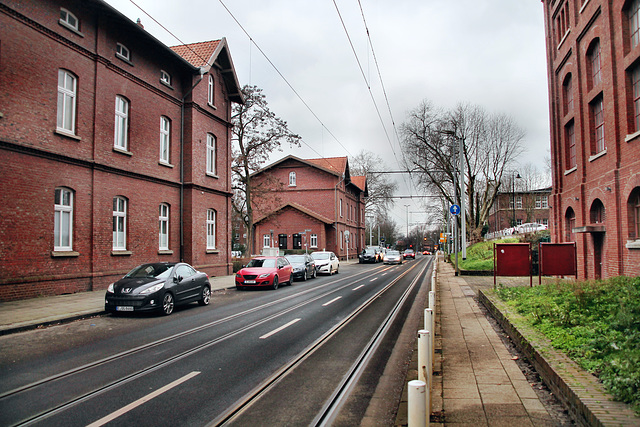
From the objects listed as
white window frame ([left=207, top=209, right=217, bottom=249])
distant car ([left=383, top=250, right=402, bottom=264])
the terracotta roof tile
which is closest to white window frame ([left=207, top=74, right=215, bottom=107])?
the terracotta roof tile

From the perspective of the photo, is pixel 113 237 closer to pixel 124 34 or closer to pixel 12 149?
pixel 12 149

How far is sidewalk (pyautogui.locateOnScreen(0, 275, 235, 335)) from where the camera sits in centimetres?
958

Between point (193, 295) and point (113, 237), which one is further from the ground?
point (113, 237)

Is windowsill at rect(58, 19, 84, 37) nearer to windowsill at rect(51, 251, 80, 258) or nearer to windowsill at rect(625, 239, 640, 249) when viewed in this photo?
windowsill at rect(51, 251, 80, 258)

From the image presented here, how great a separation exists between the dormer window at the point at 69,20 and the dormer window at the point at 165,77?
5138 mm

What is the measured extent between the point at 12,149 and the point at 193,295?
6.80 meters

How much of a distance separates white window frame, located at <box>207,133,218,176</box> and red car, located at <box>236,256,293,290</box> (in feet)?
23.2

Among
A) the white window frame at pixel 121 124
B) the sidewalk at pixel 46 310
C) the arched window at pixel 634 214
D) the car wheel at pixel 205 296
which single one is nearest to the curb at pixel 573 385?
the arched window at pixel 634 214

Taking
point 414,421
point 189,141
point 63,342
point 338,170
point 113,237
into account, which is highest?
point 338,170

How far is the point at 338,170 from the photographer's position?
53.4 meters

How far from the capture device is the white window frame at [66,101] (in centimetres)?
1521

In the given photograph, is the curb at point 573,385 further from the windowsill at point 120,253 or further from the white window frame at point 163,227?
the white window frame at point 163,227

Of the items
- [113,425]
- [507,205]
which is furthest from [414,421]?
[507,205]

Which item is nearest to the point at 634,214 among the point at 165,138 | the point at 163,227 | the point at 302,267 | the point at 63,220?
the point at 302,267
